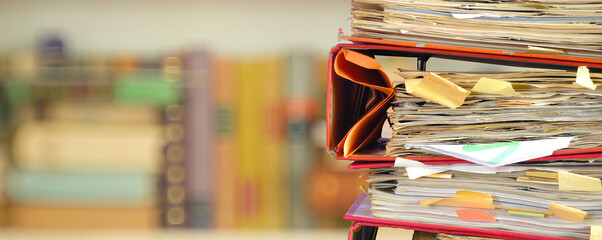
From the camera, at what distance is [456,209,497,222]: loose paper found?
62cm

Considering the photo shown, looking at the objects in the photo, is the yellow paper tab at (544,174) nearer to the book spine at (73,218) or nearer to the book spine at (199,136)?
the book spine at (199,136)

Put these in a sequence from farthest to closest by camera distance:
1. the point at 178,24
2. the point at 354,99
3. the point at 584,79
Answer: the point at 178,24 < the point at 354,99 < the point at 584,79

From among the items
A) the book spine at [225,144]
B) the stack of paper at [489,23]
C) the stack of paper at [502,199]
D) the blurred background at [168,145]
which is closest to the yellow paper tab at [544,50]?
the stack of paper at [489,23]


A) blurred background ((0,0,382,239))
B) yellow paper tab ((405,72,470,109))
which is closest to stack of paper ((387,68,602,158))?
yellow paper tab ((405,72,470,109))

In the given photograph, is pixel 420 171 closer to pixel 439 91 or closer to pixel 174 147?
pixel 439 91

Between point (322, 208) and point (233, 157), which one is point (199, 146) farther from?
point (322, 208)

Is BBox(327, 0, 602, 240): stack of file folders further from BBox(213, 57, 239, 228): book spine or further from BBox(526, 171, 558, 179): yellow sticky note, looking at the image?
BBox(213, 57, 239, 228): book spine

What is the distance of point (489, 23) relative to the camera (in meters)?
0.61

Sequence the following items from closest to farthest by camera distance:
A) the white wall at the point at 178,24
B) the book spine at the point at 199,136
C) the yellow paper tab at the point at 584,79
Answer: the yellow paper tab at the point at 584,79, the book spine at the point at 199,136, the white wall at the point at 178,24

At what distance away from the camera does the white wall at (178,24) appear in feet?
9.08

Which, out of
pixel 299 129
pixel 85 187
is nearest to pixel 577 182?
pixel 299 129

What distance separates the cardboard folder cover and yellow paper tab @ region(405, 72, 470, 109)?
0.04 metres

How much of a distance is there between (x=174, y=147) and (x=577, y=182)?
1995 mm

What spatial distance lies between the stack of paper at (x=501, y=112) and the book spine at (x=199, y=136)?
6.00ft
